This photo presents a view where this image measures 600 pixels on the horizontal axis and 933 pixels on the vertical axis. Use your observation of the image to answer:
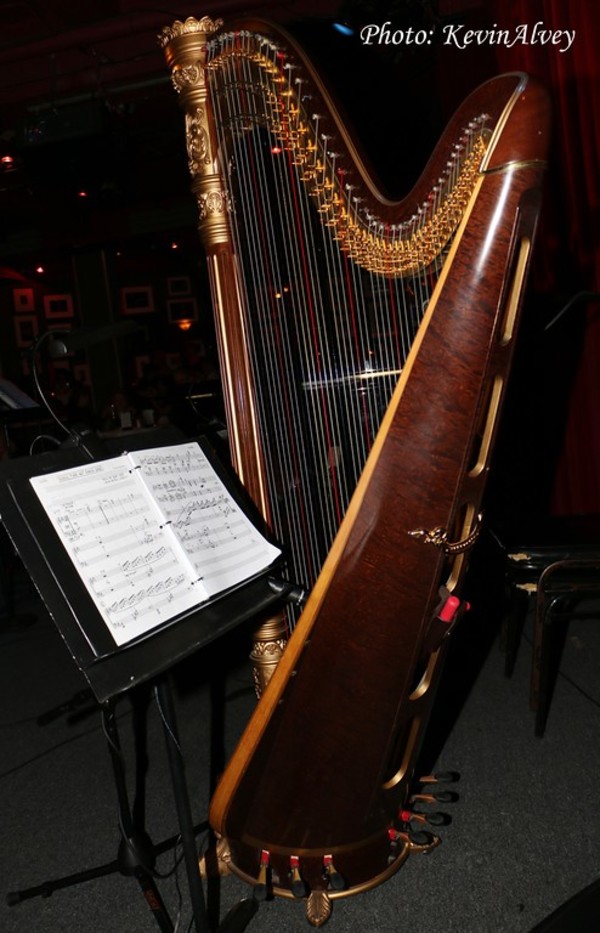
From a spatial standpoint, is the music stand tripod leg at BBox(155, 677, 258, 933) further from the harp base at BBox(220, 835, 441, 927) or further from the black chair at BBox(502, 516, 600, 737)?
the black chair at BBox(502, 516, 600, 737)

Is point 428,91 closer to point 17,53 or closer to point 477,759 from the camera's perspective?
point 17,53

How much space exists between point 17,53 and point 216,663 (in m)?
4.07

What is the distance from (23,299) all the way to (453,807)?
9170 millimetres

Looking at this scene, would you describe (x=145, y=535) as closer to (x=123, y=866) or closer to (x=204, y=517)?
(x=204, y=517)

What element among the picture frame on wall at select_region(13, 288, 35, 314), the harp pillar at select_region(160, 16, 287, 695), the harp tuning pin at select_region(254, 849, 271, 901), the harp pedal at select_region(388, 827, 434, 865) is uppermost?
the harp pillar at select_region(160, 16, 287, 695)

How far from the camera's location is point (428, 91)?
5895mm

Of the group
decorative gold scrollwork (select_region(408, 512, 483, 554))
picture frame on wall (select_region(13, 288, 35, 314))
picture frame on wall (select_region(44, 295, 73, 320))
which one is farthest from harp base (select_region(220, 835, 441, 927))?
picture frame on wall (select_region(13, 288, 35, 314))

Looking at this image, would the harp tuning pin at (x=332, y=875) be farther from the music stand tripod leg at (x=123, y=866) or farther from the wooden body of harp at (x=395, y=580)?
the music stand tripod leg at (x=123, y=866)

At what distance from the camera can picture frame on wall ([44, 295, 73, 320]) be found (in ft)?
31.6

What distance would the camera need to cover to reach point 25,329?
9.62 meters

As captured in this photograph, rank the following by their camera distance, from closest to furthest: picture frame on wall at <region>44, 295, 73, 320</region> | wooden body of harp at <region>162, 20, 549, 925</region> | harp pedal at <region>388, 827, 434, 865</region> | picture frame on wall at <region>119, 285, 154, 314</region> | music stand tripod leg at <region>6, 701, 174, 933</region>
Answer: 1. wooden body of harp at <region>162, 20, 549, 925</region>
2. music stand tripod leg at <region>6, 701, 174, 933</region>
3. harp pedal at <region>388, 827, 434, 865</region>
4. picture frame on wall at <region>119, 285, 154, 314</region>
5. picture frame on wall at <region>44, 295, 73, 320</region>

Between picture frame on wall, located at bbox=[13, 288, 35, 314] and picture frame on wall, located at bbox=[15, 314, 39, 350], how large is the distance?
4.1 inches

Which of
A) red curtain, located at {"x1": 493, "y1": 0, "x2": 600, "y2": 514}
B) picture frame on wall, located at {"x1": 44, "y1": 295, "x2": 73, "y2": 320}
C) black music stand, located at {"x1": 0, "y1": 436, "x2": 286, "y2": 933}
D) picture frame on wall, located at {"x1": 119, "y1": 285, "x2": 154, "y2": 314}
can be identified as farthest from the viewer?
picture frame on wall, located at {"x1": 44, "y1": 295, "x2": 73, "y2": 320}

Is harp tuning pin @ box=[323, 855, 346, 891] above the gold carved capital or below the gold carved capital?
below
